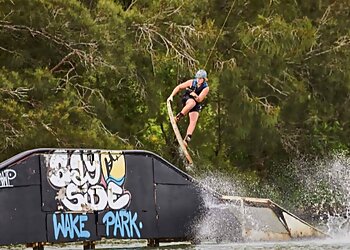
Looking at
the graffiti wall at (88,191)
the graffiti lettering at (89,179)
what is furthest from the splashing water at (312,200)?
the graffiti lettering at (89,179)

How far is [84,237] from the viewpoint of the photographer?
1891 cm

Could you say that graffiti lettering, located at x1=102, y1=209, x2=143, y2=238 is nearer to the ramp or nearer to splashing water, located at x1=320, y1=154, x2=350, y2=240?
the ramp

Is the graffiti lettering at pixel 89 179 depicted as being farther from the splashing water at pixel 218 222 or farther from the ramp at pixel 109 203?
the splashing water at pixel 218 222

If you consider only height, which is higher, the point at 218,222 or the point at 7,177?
the point at 7,177

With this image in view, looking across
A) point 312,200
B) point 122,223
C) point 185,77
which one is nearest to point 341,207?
point 185,77

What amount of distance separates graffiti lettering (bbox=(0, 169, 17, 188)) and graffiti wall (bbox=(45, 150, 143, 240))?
655mm

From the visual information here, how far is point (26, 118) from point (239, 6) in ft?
36.6

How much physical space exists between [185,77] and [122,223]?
14.0 meters

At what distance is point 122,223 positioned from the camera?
1928 centimetres

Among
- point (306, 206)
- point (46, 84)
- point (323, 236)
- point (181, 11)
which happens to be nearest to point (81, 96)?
point (46, 84)

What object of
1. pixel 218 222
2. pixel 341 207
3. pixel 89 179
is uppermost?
pixel 89 179

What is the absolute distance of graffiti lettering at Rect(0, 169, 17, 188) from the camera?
58.6ft

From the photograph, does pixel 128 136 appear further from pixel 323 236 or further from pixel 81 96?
pixel 323 236

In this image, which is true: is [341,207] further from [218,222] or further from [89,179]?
[89,179]
